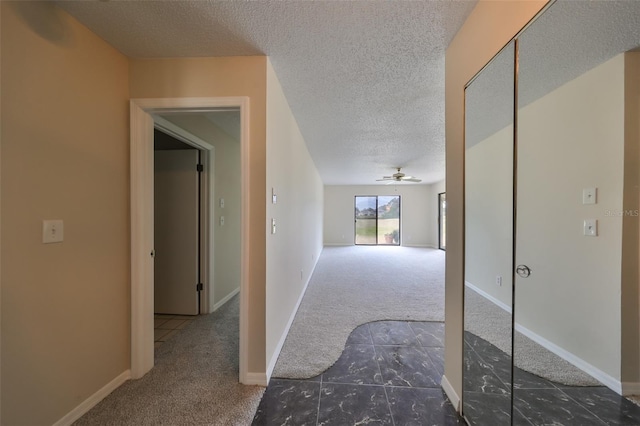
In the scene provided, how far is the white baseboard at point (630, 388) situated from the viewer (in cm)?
117

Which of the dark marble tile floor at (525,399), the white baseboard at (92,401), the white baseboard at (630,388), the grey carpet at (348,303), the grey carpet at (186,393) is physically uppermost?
the white baseboard at (630,388)

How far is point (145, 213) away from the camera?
1.82m

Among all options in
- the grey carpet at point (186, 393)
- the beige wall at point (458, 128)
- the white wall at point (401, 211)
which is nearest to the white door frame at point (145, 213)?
the grey carpet at point (186, 393)

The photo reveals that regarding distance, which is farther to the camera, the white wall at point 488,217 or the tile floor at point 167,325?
the tile floor at point 167,325

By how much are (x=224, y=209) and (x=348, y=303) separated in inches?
84.7

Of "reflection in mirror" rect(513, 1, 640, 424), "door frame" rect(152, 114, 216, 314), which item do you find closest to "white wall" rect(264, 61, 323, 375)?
"door frame" rect(152, 114, 216, 314)

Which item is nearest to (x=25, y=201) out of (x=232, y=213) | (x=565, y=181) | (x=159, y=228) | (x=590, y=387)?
(x=159, y=228)

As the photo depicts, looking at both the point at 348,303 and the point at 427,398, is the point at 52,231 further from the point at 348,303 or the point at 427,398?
the point at 348,303

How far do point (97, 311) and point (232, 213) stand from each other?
2.05 meters

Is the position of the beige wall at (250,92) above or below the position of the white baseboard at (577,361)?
above

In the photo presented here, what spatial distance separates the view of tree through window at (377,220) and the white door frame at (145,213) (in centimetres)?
786

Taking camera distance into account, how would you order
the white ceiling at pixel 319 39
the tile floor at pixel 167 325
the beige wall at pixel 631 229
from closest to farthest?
1. the beige wall at pixel 631 229
2. the white ceiling at pixel 319 39
3. the tile floor at pixel 167 325

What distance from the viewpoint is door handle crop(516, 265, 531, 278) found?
4.16 feet

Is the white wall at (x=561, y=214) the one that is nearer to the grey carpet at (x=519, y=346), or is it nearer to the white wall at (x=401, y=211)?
the grey carpet at (x=519, y=346)
